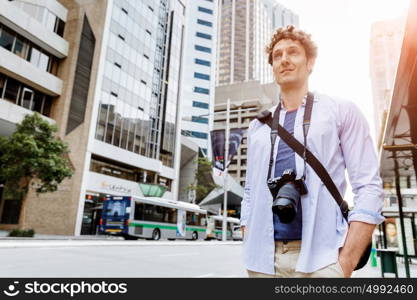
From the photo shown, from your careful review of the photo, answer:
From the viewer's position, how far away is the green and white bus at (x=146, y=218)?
22.3 metres

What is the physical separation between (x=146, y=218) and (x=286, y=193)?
2303 cm

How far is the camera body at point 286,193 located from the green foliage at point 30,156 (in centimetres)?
1948

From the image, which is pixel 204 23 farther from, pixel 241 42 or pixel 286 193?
pixel 286 193

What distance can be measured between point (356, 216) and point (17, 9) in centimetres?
2814

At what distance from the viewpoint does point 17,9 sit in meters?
23.9

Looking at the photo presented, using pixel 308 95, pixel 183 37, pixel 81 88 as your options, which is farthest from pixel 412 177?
pixel 183 37

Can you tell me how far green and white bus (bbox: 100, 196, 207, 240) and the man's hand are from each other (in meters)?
21.8

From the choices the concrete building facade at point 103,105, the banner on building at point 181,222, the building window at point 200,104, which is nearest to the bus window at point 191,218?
the banner on building at point 181,222

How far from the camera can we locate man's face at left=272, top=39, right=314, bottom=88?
179cm

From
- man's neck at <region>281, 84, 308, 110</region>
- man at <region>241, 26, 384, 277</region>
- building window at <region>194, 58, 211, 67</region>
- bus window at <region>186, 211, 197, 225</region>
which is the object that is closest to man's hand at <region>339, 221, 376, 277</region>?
man at <region>241, 26, 384, 277</region>

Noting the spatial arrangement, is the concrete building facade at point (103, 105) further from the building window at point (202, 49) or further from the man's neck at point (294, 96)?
the building window at point (202, 49)

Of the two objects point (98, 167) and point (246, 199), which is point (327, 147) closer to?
point (246, 199)

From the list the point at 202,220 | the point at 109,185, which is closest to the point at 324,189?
the point at 202,220

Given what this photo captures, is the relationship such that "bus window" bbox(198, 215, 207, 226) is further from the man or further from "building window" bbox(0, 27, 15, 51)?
the man
